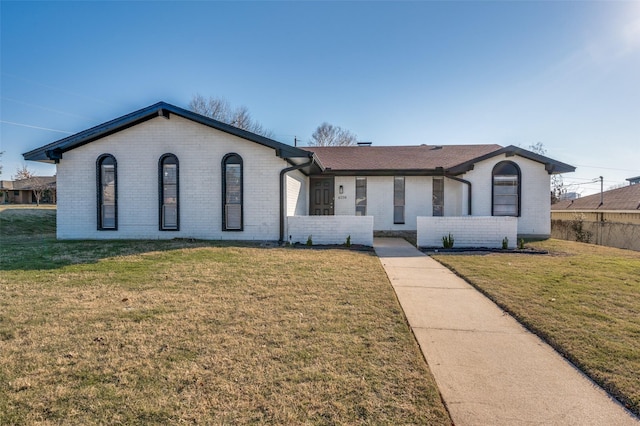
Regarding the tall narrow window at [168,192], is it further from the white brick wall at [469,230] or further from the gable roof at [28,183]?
the gable roof at [28,183]

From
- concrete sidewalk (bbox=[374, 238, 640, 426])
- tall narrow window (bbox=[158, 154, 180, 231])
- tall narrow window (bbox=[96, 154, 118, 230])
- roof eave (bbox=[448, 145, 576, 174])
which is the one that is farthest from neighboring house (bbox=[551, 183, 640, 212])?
tall narrow window (bbox=[96, 154, 118, 230])

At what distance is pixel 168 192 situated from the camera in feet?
36.2

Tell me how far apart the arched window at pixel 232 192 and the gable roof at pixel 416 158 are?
15.8 feet

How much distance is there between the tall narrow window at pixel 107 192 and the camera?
11.0 meters

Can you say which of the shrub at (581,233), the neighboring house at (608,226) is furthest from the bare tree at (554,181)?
the shrub at (581,233)

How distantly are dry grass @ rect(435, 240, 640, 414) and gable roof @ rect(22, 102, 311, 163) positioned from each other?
19.7ft

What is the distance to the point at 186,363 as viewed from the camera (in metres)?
2.79

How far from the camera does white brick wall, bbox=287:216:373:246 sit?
10836 millimetres

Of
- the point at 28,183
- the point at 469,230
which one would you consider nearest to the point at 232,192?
the point at 469,230

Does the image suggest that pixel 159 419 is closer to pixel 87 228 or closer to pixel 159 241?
pixel 159 241

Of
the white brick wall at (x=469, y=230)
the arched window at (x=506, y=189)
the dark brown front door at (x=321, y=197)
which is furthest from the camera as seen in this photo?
the dark brown front door at (x=321, y=197)

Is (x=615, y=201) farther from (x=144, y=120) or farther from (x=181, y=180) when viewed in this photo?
(x=144, y=120)

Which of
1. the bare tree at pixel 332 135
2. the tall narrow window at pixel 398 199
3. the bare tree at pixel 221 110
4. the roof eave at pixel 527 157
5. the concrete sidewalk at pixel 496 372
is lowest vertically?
the concrete sidewalk at pixel 496 372

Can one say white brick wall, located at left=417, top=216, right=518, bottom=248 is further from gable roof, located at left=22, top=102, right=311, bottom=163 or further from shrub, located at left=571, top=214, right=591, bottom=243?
shrub, located at left=571, top=214, right=591, bottom=243
